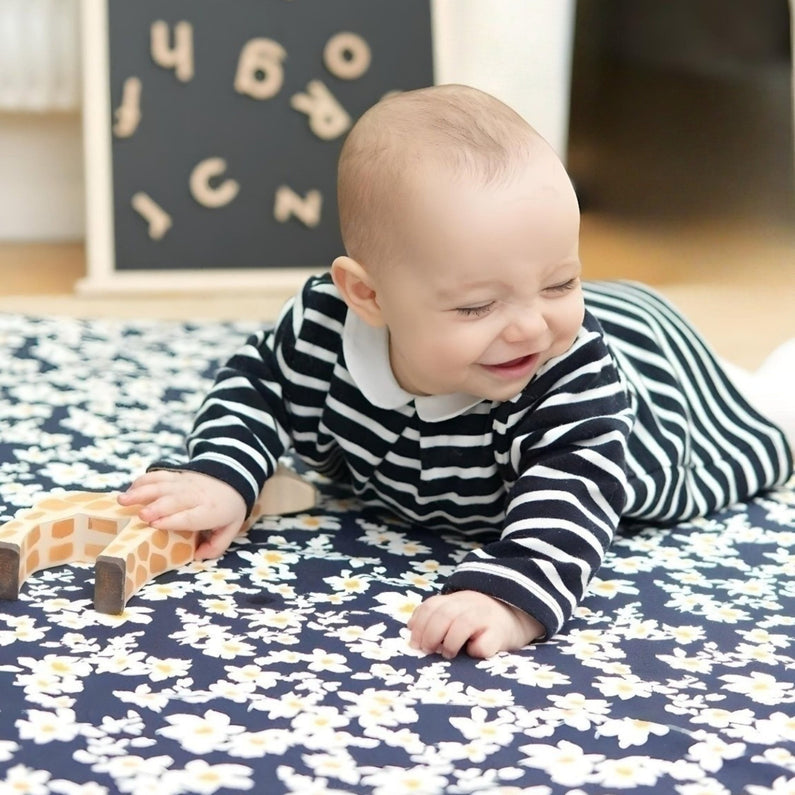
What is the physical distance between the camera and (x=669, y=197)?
9.07 ft

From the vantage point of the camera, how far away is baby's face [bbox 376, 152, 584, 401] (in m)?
0.82

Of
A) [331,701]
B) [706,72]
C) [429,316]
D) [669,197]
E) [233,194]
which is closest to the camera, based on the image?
[331,701]

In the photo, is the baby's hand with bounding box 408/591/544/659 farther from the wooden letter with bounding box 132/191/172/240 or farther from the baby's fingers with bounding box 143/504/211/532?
the wooden letter with bounding box 132/191/172/240

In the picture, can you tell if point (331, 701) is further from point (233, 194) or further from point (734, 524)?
point (233, 194)

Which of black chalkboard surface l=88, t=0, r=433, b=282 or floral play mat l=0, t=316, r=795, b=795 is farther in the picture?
black chalkboard surface l=88, t=0, r=433, b=282

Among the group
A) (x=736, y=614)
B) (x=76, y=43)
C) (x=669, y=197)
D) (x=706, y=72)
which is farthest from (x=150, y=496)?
(x=706, y=72)

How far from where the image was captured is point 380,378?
0.97 m

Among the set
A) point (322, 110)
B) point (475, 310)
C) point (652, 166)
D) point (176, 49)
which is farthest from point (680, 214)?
point (475, 310)

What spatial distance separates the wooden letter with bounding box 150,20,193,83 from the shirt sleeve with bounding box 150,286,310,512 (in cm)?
114

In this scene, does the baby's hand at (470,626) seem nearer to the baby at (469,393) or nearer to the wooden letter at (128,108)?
the baby at (469,393)

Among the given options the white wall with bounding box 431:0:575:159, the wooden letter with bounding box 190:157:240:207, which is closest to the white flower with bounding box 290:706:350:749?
Result: the white wall with bounding box 431:0:575:159

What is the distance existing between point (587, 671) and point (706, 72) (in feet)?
8.13

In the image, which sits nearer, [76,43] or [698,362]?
[698,362]

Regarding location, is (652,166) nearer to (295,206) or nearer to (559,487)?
(295,206)
